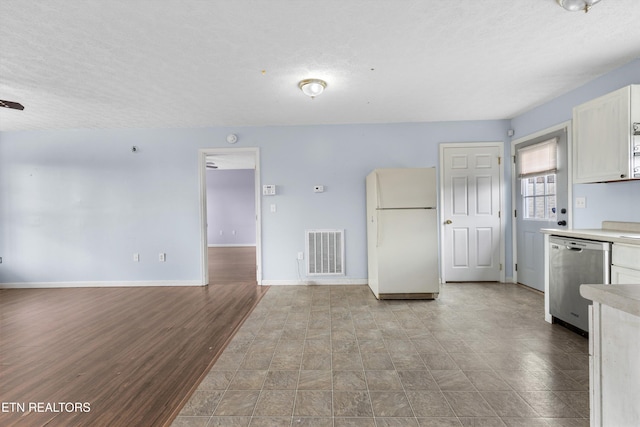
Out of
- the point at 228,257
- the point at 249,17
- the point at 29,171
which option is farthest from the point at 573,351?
the point at 29,171

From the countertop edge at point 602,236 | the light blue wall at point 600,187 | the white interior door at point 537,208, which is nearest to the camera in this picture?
the countertop edge at point 602,236

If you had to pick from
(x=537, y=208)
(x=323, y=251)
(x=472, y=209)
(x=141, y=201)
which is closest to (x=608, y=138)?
(x=537, y=208)

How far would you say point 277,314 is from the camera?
122 inches

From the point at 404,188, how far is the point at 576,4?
205cm

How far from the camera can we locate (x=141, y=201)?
4.36 m

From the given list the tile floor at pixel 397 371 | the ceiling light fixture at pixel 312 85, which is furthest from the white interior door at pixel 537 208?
the ceiling light fixture at pixel 312 85

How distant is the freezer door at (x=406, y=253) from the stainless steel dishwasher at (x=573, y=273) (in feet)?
3.70

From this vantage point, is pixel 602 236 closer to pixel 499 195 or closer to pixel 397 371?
pixel 397 371

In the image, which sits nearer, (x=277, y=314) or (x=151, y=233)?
(x=277, y=314)

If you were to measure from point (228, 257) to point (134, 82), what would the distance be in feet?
16.2

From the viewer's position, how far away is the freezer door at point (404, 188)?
342cm

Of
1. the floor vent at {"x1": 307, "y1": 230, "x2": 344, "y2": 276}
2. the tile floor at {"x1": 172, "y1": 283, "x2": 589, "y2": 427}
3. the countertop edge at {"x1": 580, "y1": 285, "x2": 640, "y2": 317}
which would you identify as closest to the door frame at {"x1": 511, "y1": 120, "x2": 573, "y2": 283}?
the tile floor at {"x1": 172, "y1": 283, "x2": 589, "y2": 427}

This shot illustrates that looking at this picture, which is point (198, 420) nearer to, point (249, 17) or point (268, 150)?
point (249, 17)

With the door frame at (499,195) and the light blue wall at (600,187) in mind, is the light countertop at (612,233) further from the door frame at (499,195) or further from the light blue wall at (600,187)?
the door frame at (499,195)
